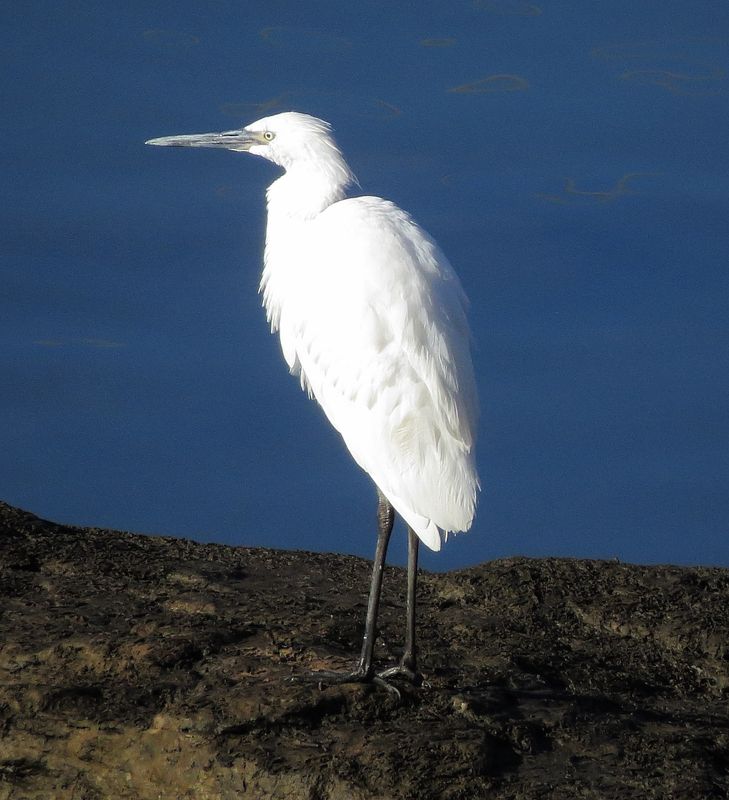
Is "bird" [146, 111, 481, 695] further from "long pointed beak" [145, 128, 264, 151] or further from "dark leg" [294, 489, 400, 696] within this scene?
"long pointed beak" [145, 128, 264, 151]

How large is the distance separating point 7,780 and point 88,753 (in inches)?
11.4

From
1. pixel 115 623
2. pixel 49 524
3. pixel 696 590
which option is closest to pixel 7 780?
pixel 115 623

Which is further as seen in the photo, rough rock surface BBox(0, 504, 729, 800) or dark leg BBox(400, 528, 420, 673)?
dark leg BBox(400, 528, 420, 673)

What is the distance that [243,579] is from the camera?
182 inches

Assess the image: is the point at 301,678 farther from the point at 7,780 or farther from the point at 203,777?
the point at 7,780

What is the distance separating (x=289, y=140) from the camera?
4.45 meters

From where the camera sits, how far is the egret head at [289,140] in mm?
4371

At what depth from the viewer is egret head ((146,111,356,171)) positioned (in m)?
4.37

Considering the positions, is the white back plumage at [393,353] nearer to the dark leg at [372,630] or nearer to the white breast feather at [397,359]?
the white breast feather at [397,359]

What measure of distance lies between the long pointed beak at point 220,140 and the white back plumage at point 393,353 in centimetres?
64

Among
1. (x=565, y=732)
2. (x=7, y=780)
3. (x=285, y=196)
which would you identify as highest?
(x=285, y=196)

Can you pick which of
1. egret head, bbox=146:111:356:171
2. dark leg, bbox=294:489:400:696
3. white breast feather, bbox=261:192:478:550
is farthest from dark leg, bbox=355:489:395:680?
egret head, bbox=146:111:356:171

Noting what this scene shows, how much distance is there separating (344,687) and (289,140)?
1.91m

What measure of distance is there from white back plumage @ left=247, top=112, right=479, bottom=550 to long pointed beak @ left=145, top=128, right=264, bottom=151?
0.64m
